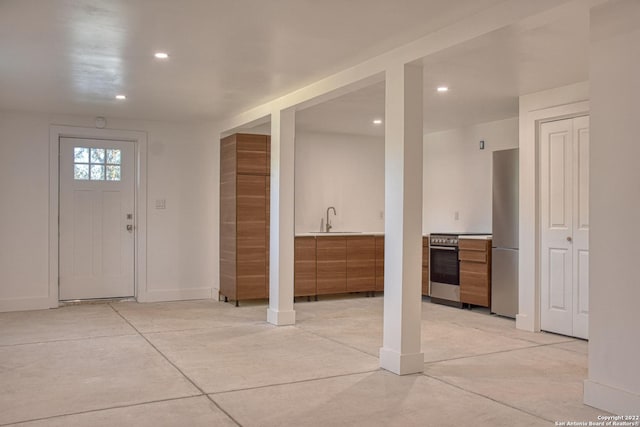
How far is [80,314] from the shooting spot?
6336 millimetres

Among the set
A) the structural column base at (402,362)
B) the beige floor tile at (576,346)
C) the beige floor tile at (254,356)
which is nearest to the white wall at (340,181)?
the beige floor tile at (254,356)

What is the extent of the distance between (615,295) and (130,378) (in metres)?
2.96

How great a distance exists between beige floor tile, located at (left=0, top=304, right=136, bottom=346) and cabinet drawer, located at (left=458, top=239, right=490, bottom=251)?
12.2ft

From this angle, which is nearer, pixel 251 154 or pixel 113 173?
pixel 251 154

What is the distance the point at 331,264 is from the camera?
750cm

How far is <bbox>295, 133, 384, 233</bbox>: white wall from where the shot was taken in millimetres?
8125

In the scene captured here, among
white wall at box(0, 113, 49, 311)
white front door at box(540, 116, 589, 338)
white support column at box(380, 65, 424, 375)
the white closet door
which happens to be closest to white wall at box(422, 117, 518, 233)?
white front door at box(540, 116, 589, 338)

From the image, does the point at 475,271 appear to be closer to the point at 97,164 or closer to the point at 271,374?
the point at 271,374

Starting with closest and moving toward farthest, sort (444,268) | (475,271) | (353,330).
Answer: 1. (353,330)
2. (475,271)
3. (444,268)

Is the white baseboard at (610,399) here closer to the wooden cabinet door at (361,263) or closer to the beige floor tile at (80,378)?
the beige floor tile at (80,378)

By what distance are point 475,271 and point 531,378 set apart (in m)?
2.74

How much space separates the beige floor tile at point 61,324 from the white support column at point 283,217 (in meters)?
1.42

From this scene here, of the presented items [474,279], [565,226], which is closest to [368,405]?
[565,226]

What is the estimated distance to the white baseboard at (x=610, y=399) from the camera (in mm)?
2908
